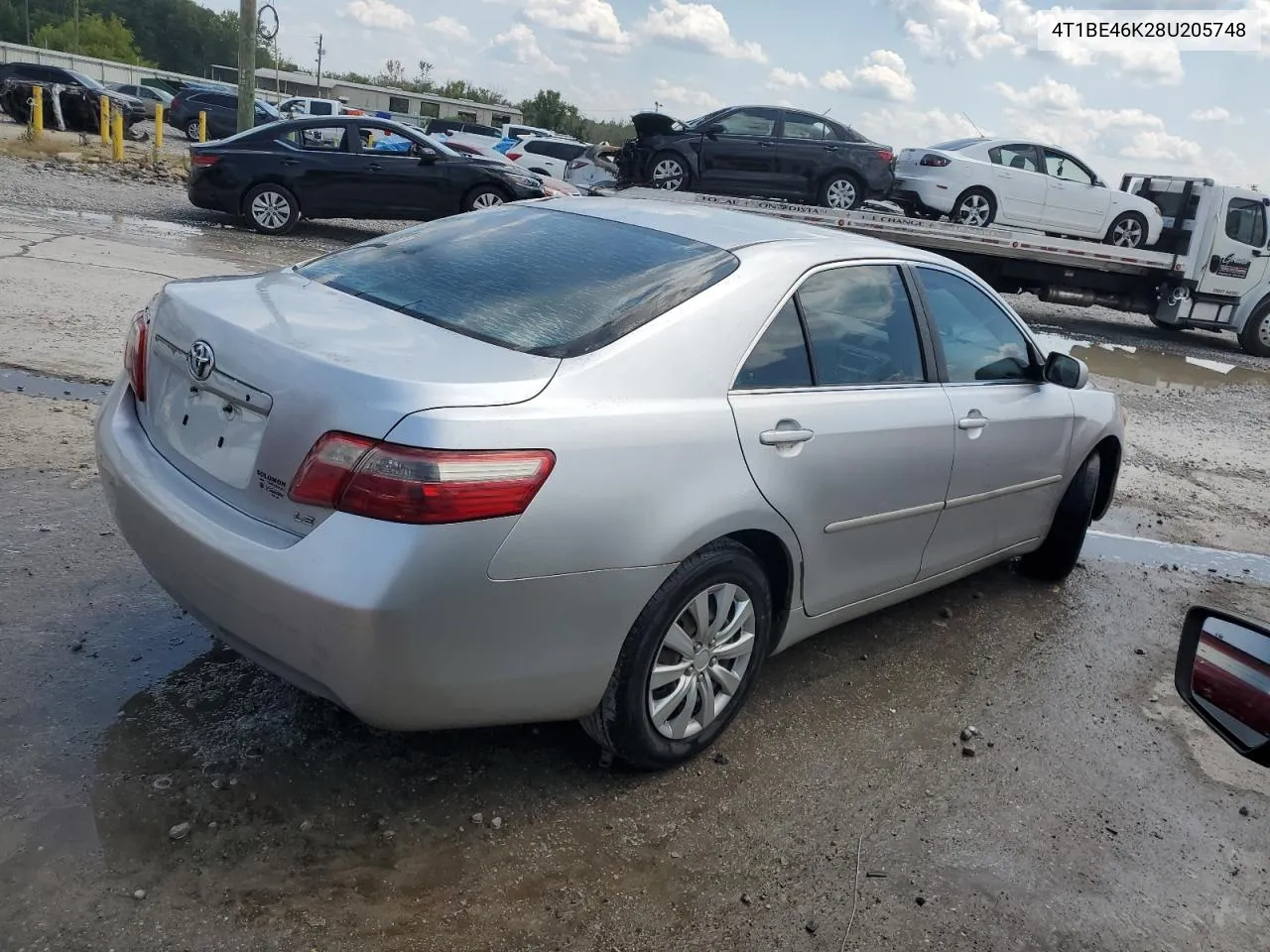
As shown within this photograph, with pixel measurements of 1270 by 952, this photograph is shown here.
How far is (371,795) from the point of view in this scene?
2.89m

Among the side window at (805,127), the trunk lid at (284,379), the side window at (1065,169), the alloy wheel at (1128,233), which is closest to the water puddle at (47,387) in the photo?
the trunk lid at (284,379)

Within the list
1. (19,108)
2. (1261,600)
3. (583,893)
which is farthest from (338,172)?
(19,108)

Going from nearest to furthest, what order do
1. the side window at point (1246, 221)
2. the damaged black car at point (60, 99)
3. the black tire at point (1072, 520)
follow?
1. the black tire at point (1072, 520)
2. the side window at point (1246, 221)
3. the damaged black car at point (60, 99)

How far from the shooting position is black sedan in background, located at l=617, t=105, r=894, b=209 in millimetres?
13883

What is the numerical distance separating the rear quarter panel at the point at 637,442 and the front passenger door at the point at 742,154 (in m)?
11.3

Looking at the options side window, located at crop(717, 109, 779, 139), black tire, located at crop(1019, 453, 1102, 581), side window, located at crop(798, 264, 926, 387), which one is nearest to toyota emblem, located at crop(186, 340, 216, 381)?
side window, located at crop(798, 264, 926, 387)

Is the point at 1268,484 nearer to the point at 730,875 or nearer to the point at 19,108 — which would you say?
the point at 730,875

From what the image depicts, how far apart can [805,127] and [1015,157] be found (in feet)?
10.6

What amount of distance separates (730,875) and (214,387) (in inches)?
73.1

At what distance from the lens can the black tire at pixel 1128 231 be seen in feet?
52.0

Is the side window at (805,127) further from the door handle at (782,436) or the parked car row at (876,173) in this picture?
the door handle at (782,436)

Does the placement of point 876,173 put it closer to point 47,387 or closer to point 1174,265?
point 1174,265

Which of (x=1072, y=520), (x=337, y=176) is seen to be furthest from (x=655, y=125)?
(x=1072, y=520)

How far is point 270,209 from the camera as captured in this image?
47.5 ft
